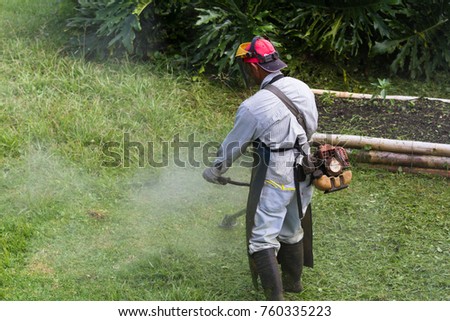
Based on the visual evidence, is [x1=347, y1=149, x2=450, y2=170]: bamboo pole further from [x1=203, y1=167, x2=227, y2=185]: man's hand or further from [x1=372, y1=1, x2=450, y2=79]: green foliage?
[x1=203, y1=167, x2=227, y2=185]: man's hand

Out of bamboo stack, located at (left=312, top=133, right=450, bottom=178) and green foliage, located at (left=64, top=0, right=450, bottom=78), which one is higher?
green foliage, located at (left=64, top=0, right=450, bottom=78)

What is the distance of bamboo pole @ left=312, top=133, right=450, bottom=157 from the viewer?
795 centimetres

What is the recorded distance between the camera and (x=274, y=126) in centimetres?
575

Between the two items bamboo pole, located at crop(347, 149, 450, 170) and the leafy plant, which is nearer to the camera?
bamboo pole, located at crop(347, 149, 450, 170)

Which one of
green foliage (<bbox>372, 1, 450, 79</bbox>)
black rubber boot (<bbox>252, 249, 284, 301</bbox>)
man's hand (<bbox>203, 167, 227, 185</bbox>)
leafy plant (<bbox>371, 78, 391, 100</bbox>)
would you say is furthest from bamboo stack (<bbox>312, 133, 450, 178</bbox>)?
black rubber boot (<bbox>252, 249, 284, 301</bbox>)

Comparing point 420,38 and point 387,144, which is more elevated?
point 420,38

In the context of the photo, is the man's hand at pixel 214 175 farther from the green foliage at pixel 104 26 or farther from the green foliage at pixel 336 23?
the green foliage at pixel 336 23

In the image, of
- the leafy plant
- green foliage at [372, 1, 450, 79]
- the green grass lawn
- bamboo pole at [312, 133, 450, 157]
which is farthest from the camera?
green foliage at [372, 1, 450, 79]

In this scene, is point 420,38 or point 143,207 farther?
point 420,38

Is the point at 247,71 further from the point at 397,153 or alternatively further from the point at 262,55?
the point at 397,153

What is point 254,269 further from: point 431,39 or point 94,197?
point 431,39

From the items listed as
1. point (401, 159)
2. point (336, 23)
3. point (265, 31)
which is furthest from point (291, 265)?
point (336, 23)

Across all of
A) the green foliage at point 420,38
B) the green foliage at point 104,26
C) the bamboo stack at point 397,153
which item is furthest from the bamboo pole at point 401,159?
the green foliage at point 104,26

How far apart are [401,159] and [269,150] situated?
8.46 ft
